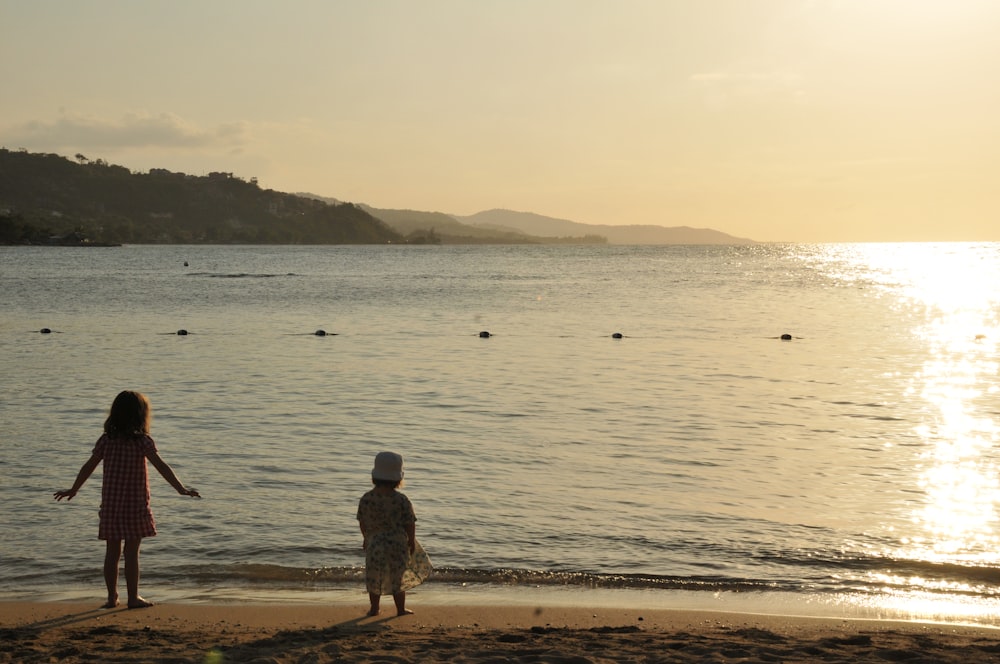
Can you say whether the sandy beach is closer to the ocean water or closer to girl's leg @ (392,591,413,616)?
girl's leg @ (392,591,413,616)

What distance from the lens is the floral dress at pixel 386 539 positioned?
7.66 metres

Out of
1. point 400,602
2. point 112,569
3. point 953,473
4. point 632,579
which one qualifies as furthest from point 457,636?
point 953,473

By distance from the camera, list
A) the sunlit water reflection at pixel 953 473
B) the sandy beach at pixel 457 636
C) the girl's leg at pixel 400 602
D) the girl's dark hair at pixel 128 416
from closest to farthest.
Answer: the sandy beach at pixel 457 636 < the girl's dark hair at pixel 128 416 < the girl's leg at pixel 400 602 < the sunlit water reflection at pixel 953 473

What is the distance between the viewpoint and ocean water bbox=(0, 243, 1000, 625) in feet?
29.9

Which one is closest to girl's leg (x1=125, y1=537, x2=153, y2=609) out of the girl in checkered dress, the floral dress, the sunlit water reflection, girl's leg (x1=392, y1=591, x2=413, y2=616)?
the girl in checkered dress

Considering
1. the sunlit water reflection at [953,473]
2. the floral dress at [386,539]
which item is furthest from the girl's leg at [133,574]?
the sunlit water reflection at [953,473]

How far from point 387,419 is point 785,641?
11.1 metres

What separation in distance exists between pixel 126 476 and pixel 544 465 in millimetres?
6991

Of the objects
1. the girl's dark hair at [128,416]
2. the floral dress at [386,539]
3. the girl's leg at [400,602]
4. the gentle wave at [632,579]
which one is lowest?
the gentle wave at [632,579]

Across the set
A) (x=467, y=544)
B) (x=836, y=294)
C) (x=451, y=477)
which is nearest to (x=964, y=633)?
(x=467, y=544)

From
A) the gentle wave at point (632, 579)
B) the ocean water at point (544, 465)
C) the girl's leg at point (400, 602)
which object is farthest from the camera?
the ocean water at point (544, 465)

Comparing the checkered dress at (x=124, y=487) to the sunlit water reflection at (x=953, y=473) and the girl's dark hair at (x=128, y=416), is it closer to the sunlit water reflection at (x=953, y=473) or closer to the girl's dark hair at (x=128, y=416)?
the girl's dark hair at (x=128, y=416)

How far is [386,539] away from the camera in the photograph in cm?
769

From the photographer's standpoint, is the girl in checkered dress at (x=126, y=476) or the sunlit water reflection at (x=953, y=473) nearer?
the girl in checkered dress at (x=126, y=476)
